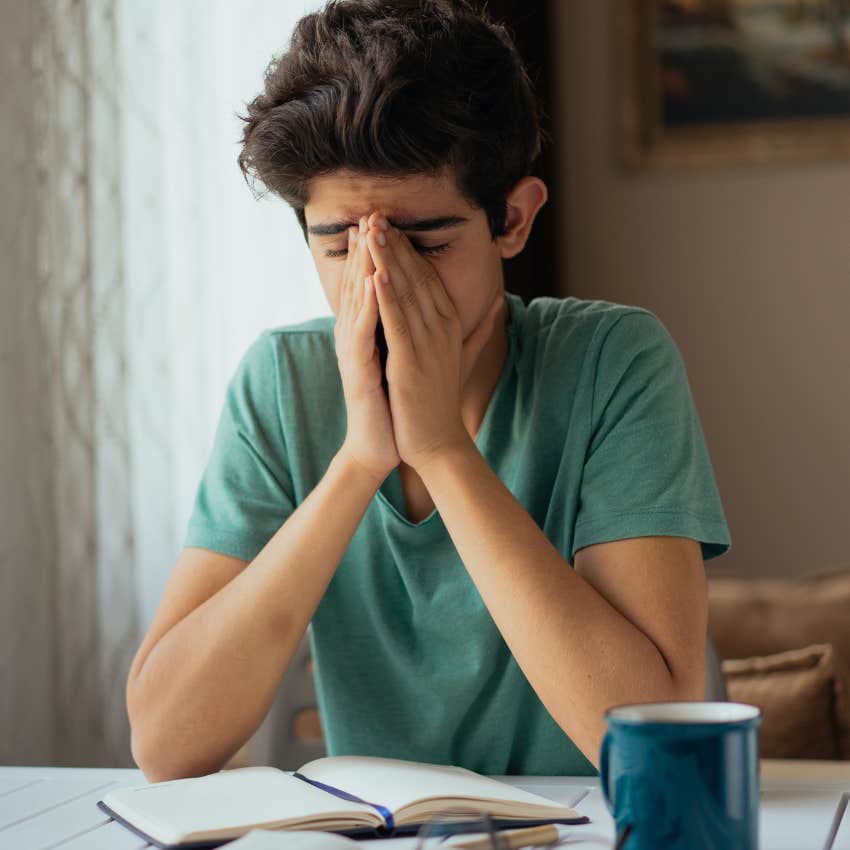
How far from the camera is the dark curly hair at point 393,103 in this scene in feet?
3.47

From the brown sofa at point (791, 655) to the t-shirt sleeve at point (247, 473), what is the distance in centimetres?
96

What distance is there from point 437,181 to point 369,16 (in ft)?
0.60

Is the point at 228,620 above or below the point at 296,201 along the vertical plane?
below

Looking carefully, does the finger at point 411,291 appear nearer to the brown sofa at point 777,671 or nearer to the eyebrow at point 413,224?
the eyebrow at point 413,224

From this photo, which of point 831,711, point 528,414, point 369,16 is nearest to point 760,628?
point 831,711

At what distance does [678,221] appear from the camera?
2752 millimetres

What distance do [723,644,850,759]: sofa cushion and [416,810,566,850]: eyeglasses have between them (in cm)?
110

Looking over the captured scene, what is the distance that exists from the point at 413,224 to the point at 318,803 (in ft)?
1.67

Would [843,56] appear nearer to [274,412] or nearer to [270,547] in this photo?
[274,412]

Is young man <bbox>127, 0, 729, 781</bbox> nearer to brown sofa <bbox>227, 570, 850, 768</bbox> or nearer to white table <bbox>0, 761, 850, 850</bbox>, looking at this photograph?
white table <bbox>0, 761, 850, 850</bbox>

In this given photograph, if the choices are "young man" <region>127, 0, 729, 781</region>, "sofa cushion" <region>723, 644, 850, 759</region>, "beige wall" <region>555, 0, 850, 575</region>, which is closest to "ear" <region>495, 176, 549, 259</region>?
"young man" <region>127, 0, 729, 781</region>

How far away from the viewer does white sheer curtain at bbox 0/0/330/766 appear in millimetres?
2170

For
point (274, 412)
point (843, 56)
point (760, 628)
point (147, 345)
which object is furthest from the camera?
point (843, 56)

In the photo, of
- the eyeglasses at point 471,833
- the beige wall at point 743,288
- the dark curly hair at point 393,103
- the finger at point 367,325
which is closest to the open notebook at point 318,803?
the eyeglasses at point 471,833
